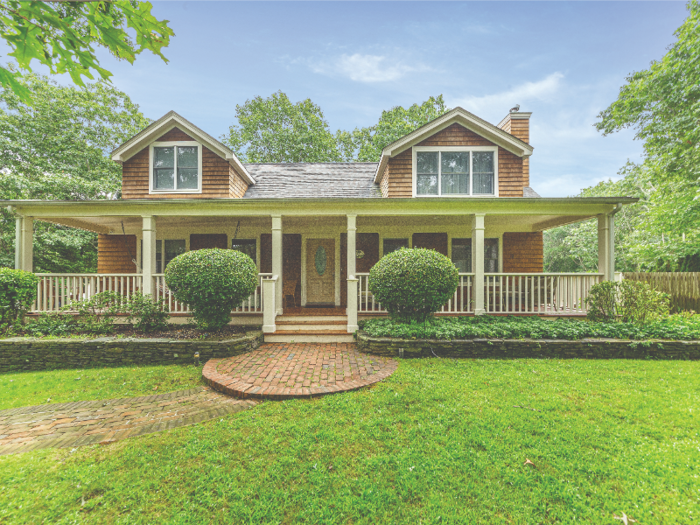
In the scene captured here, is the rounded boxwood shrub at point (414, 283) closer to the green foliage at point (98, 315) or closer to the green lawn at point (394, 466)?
the green lawn at point (394, 466)

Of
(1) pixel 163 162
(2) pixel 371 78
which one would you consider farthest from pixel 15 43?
(2) pixel 371 78

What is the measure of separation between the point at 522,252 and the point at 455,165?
3.88 m

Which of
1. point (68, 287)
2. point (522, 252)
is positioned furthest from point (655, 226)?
point (68, 287)

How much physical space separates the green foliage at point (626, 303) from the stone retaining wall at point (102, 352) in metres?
8.10

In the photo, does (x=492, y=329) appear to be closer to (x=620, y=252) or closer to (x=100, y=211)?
(x=100, y=211)

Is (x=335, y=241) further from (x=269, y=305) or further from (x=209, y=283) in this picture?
(x=209, y=283)

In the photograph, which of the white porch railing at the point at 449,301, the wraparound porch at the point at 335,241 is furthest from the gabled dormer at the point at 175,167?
the white porch railing at the point at 449,301

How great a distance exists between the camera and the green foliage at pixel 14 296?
605cm

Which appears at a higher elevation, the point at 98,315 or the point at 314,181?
the point at 314,181

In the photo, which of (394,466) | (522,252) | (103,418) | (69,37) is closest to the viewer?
(69,37)

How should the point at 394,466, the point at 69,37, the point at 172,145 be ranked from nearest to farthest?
the point at 69,37
the point at 394,466
the point at 172,145

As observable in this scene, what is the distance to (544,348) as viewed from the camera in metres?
5.50

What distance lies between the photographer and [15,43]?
2.09 meters

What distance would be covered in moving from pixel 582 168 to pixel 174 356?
4889cm
